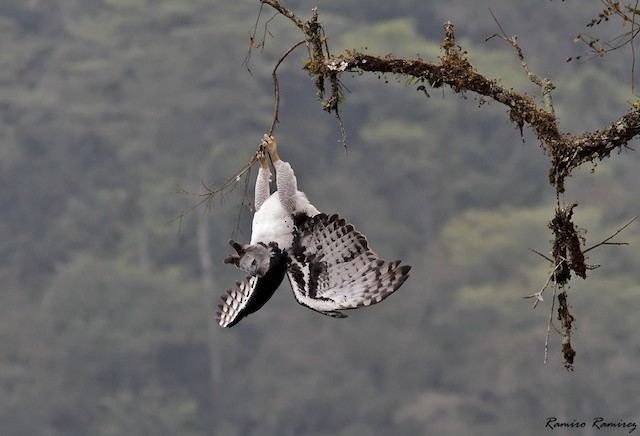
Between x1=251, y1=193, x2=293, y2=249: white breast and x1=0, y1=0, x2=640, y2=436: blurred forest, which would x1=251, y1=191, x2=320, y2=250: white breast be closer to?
x1=251, y1=193, x2=293, y2=249: white breast

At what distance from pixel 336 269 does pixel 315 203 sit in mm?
54803

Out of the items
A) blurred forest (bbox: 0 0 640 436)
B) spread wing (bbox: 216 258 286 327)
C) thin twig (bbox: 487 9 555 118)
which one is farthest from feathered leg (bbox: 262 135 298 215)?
blurred forest (bbox: 0 0 640 436)

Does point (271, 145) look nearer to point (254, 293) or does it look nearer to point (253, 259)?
point (253, 259)

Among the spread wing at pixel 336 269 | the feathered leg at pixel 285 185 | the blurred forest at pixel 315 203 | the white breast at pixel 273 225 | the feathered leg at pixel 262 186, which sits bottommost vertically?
the spread wing at pixel 336 269

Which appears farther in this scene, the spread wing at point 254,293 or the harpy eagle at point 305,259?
the spread wing at point 254,293

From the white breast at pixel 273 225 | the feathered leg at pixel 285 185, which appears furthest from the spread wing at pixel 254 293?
the feathered leg at pixel 285 185

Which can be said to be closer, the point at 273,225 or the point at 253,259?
the point at 253,259

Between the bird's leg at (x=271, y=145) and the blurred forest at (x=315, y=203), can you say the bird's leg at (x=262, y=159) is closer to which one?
the bird's leg at (x=271, y=145)

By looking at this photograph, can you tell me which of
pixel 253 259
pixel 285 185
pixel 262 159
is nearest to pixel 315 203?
pixel 262 159

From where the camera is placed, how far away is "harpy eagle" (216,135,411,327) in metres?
7.28

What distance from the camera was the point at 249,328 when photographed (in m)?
62.5

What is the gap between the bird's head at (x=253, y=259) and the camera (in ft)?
24.4

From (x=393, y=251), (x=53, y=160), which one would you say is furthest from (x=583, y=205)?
(x=53, y=160)

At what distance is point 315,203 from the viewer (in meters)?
62.2
